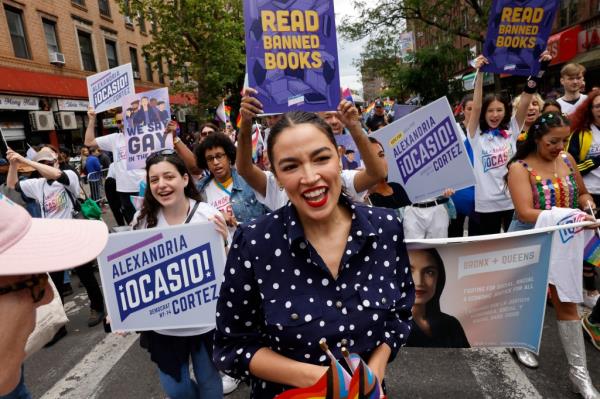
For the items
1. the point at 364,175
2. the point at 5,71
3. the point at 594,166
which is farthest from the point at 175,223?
the point at 5,71

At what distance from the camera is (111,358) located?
3834 mm

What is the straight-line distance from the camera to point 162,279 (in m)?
2.60

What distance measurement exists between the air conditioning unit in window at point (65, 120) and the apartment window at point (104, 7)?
7507mm

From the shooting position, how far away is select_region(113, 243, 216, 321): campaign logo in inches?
102

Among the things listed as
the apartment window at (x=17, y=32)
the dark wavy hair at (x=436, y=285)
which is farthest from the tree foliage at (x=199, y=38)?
the dark wavy hair at (x=436, y=285)

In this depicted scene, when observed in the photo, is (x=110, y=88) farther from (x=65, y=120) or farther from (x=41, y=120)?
(x=65, y=120)

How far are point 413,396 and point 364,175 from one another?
5.33 ft

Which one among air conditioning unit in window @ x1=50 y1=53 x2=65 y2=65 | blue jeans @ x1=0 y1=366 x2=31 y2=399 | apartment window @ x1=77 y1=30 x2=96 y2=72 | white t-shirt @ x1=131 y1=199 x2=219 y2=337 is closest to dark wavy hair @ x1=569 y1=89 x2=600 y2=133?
white t-shirt @ x1=131 y1=199 x2=219 y2=337

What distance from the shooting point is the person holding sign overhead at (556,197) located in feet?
8.82

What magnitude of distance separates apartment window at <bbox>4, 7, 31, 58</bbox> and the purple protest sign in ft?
62.7

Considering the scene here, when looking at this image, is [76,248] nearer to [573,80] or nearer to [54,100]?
[573,80]

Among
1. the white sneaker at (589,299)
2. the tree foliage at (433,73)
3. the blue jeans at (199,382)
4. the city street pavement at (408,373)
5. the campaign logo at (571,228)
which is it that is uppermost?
the tree foliage at (433,73)

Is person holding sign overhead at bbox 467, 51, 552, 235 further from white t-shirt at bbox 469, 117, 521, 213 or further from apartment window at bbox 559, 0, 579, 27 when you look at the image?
apartment window at bbox 559, 0, 579, 27

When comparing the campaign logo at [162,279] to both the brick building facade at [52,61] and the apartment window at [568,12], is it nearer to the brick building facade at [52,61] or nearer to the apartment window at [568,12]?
the brick building facade at [52,61]
